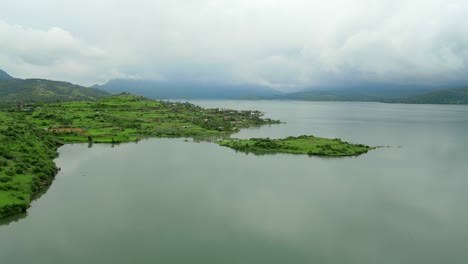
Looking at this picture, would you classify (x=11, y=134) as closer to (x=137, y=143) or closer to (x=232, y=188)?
(x=137, y=143)

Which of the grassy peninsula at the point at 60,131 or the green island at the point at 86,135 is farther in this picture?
the green island at the point at 86,135

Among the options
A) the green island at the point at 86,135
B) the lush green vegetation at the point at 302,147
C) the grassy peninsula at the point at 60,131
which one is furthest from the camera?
the lush green vegetation at the point at 302,147

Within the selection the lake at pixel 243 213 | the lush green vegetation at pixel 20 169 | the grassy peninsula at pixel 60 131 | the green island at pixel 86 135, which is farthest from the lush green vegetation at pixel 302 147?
the lush green vegetation at pixel 20 169

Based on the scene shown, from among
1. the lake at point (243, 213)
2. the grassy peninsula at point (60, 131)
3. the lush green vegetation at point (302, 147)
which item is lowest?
the lake at point (243, 213)

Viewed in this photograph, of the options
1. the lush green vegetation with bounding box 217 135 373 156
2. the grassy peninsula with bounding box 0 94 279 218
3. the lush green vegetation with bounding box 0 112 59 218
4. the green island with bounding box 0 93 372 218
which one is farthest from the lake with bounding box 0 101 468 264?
the lush green vegetation with bounding box 217 135 373 156

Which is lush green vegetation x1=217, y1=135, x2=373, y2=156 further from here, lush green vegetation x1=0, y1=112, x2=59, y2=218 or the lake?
lush green vegetation x1=0, y1=112, x2=59, y2=218

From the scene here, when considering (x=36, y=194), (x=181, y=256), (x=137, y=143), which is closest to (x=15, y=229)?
(x=36, y=194)

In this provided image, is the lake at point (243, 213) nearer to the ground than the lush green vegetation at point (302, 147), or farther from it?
nearer to the ground

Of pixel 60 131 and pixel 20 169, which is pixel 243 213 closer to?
pixel 20 169

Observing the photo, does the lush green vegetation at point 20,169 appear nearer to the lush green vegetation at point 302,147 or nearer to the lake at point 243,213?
the lake at point 243,213
